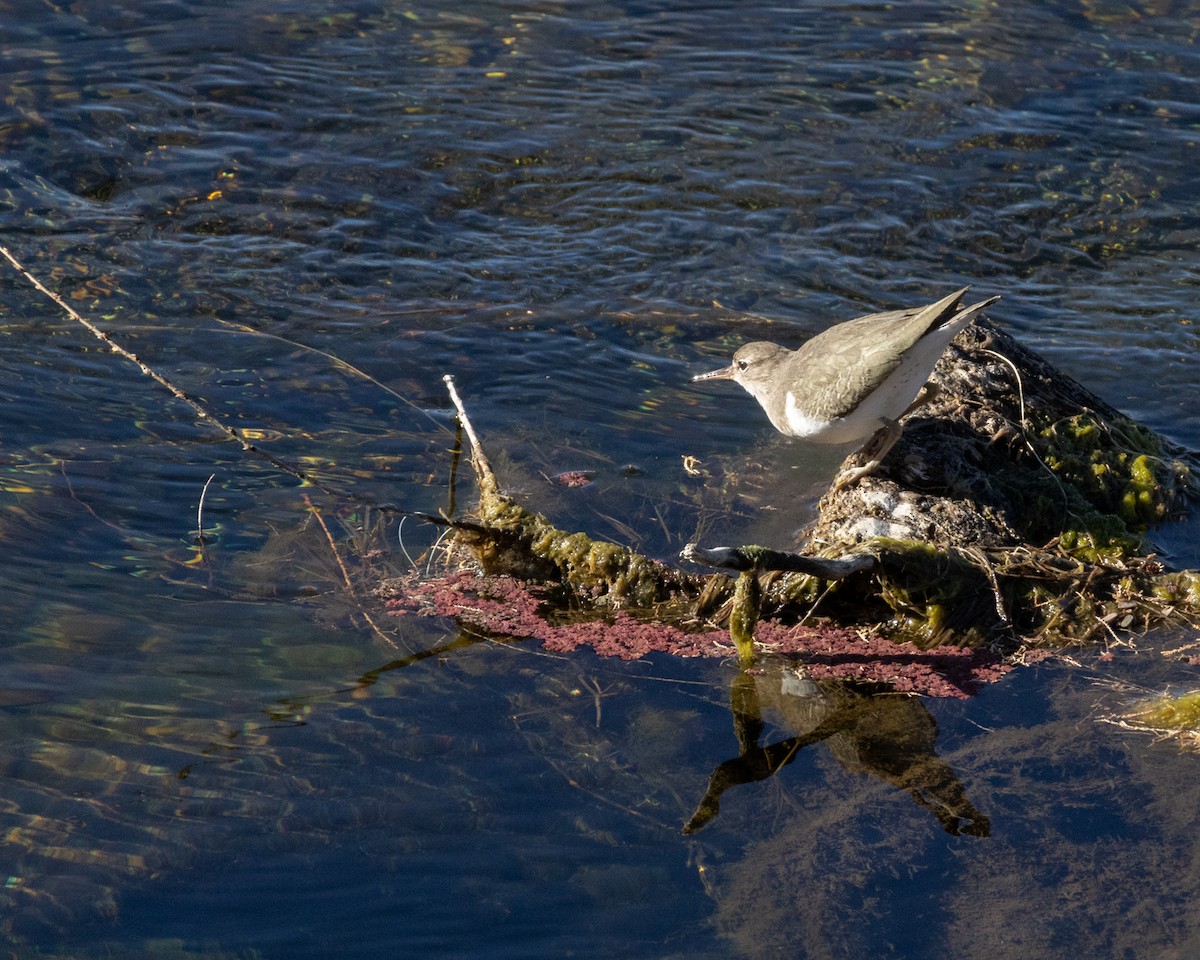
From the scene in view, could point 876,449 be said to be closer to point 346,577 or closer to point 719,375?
point 719,375

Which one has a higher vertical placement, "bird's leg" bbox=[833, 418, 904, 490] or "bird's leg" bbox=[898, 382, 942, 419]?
"bird's leg" bbox=[898, 382, 942, 419]

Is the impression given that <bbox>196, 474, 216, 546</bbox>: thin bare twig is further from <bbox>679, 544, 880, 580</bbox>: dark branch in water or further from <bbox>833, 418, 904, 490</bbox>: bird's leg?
<bbox>833, 418, 904, 490</bbox>: bird's leg

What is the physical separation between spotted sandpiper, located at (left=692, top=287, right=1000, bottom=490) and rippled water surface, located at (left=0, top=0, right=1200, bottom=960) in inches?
22.9

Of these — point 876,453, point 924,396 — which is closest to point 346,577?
point 876,453

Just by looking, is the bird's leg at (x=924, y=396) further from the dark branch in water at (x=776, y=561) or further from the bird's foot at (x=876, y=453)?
the dark branch in water at (x=776, y=561)

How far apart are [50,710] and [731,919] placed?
2705 millimetres

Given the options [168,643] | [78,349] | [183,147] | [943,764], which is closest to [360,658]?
[168,643]

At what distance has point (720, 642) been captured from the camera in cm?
525

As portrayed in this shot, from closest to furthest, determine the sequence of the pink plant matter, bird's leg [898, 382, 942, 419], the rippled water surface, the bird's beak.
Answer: the rippled water surface → the pink plant matter → bird's leg [898, 382, 942, 419] → the bird's beak

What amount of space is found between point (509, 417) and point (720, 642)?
2504mm

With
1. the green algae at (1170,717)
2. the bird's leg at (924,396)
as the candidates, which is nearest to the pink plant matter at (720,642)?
the green algae at (1170,717)

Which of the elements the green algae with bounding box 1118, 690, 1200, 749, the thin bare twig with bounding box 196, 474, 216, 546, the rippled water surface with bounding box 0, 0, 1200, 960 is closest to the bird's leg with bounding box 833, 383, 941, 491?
the rippled water surface with bounding box 0, 0, 1200, 960

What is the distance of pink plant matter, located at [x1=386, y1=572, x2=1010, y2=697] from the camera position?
199 inches

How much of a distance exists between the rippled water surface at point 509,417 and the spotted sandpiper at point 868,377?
22.9 inches
